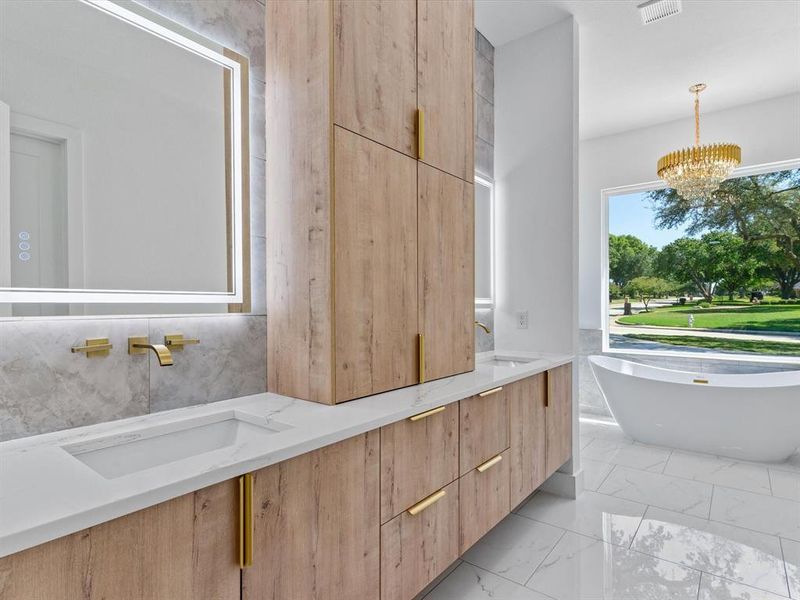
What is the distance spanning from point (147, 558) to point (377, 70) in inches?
61.3

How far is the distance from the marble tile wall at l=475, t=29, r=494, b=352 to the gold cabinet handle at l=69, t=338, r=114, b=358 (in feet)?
6.84

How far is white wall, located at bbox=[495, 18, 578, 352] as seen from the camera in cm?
268

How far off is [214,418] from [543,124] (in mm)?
2597

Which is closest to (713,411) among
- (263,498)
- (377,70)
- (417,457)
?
(417,457)

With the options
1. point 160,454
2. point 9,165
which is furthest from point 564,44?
point 160,454

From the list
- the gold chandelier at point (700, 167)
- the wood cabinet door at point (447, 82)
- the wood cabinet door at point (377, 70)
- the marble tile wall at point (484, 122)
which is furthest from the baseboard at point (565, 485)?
the gold chandelier at point (700, 167)

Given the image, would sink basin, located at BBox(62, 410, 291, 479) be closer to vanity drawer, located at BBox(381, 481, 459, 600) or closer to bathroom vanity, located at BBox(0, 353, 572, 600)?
bathroom vanity, located at BBox(0, 353, 572, 600)

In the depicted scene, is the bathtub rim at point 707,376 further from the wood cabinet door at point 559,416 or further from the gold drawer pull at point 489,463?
the gold drawer pull at point 489,463

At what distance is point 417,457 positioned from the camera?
1.41 m

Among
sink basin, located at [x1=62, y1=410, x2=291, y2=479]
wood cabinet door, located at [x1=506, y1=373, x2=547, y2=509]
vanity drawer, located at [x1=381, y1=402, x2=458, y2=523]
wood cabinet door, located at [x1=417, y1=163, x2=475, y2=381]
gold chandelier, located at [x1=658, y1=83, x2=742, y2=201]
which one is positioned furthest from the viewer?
gold chandelier, located at [x1=658, y1=83, x2=742, y2=201]

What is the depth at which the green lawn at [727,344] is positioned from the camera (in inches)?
147

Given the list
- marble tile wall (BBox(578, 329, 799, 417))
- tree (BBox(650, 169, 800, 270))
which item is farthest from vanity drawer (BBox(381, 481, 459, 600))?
tree (BBox(650, 169, 800, 270))

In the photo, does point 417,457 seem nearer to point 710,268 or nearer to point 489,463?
point 489,463

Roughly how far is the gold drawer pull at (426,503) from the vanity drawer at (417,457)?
16 mm
